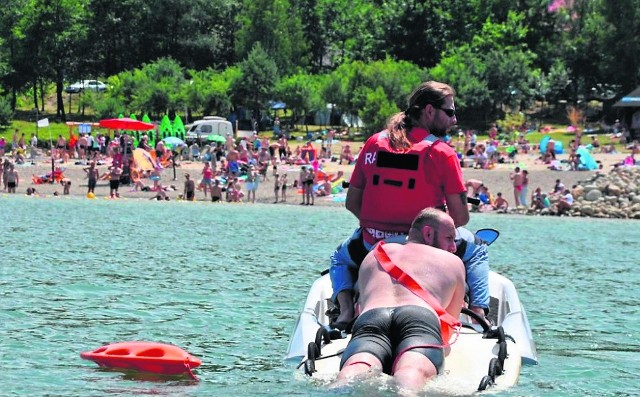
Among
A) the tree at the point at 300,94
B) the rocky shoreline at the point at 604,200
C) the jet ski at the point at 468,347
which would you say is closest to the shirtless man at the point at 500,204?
the rocky shoreline at the point at 604,200

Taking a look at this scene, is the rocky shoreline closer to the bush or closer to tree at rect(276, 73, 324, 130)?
tree at rect(276, 73, 324, 130)

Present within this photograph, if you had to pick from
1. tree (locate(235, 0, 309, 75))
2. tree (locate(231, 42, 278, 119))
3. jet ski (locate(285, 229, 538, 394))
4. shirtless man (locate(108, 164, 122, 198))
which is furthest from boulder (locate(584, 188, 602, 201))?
tree (locate(235, 0, 309, 75))

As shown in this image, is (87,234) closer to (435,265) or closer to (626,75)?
(435,265)

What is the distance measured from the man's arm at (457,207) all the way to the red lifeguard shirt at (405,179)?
0.04m

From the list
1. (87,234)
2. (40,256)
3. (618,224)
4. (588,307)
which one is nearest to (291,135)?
(618,224)

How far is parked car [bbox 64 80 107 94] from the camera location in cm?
7450

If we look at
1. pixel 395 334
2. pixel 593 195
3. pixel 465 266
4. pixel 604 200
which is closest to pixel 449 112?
pixel 465 266

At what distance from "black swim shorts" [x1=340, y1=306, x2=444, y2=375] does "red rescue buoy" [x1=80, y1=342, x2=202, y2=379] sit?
1.83 m

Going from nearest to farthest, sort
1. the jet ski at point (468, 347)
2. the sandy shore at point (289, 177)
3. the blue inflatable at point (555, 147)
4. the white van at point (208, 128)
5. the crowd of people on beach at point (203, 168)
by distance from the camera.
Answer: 1. the jet ski at point (468, 347)
2. the crowd of people on beach at point (203, 168)
3. the sandy shore at point (289, 177)
4. the blue inflatable at point (555, 147)
5. the white van at point (208, 128)

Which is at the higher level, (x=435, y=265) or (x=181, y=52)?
(x=181, y=52)

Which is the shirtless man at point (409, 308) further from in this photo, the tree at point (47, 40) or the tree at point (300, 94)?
the tree at point (47, 40)

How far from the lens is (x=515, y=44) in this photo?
6850cm

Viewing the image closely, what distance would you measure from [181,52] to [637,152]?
33007mm

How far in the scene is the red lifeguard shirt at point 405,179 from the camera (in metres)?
8.87
